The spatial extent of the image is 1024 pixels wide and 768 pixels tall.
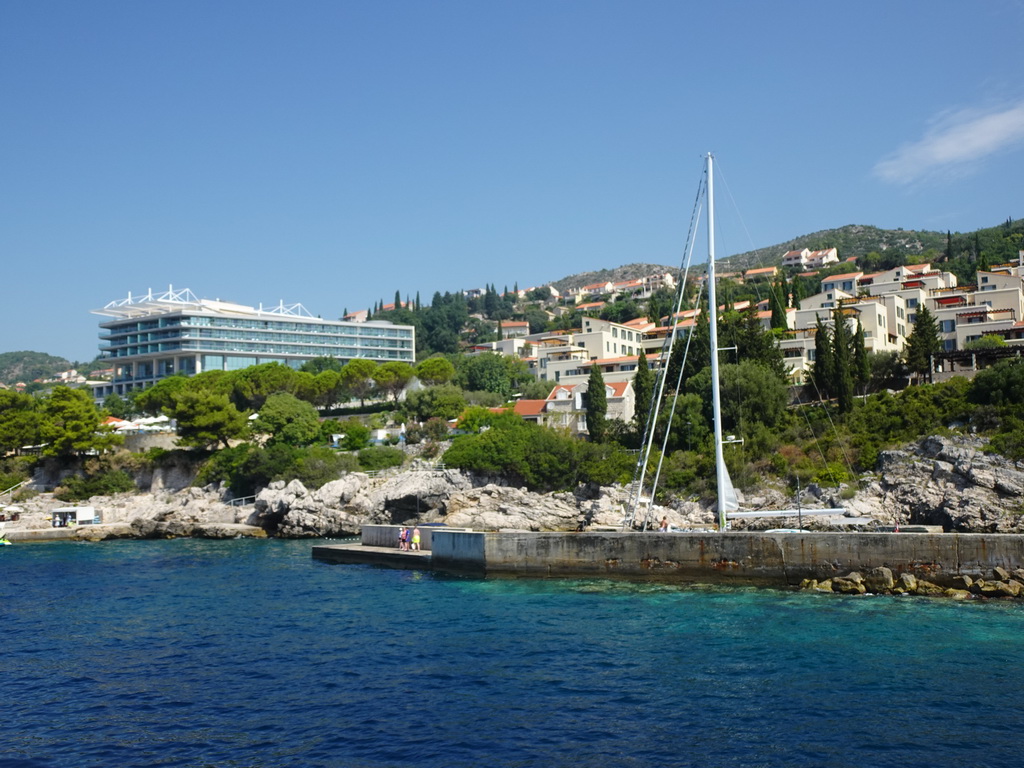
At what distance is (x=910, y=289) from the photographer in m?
73.8

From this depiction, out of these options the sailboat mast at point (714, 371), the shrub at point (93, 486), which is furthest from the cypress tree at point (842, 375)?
the shrub at point (93, 486)

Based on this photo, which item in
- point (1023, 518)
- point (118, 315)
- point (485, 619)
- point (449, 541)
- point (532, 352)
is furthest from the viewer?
point (118, 315)

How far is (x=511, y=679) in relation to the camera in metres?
16.5

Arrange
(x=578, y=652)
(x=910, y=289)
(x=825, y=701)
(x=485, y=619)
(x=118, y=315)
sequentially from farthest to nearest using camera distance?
(x=118, y=315) < (x=910, y=289) < (x=485, y=619) < (x=578, y=652) < (x=825, y=701)

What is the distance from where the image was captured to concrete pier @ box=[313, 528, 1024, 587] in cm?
2378

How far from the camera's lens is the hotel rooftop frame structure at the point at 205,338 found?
120 metres

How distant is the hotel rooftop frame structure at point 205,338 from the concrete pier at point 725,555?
93743 millimetres

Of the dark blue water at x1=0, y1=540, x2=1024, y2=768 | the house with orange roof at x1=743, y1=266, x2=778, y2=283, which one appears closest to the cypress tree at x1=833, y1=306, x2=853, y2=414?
the dark blue water at x1=0, y1=540, x2=1024, y2=768

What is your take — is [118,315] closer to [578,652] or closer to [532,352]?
[532,352]

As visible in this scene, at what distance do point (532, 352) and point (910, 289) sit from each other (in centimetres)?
4574

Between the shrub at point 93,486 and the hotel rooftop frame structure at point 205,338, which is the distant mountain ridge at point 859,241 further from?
the shrub at point 93,486

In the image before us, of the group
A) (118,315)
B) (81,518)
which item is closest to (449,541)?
(81,518)

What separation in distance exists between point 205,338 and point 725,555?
107384 mm

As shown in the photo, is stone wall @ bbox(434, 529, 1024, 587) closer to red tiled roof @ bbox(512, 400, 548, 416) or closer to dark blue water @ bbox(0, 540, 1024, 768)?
dark blue water @ bbox(0, 540, 1024, 768)
